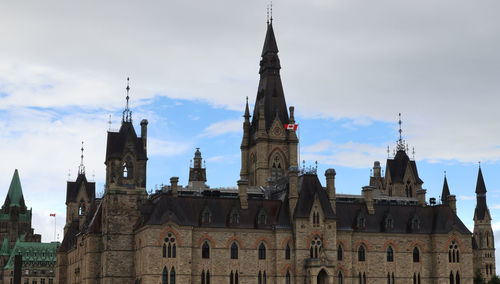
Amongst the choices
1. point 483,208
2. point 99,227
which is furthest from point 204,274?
point 483,208

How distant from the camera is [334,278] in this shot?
96312mm

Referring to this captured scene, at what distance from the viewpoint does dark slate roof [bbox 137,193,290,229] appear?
91875 mm

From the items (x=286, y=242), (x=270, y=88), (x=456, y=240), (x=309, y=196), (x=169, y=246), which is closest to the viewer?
(x=169, y=246)

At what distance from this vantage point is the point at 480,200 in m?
171

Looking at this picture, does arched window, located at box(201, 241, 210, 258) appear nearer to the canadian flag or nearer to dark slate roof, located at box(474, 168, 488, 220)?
the canadian flag

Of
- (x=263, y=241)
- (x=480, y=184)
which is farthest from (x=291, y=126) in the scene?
(x=480, y=184)

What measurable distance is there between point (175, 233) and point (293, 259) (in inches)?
582

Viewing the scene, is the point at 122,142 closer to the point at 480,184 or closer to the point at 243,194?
the point at 243,194

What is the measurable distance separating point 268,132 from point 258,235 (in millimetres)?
32291

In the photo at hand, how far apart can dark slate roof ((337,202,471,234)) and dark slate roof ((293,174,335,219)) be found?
3.33 m

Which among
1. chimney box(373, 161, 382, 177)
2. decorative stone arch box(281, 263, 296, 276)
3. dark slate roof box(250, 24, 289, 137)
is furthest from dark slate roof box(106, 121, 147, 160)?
chimney box(373, 161, 382, 177)

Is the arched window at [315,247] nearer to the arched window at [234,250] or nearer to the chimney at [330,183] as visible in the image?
the chimney at [330,183]

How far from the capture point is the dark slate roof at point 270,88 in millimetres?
127125

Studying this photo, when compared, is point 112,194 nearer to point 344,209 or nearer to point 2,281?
point 344,209
